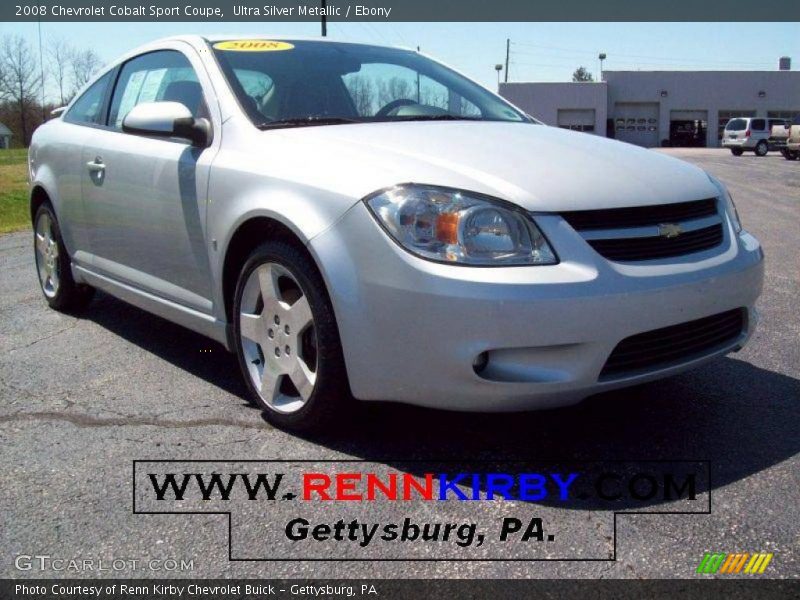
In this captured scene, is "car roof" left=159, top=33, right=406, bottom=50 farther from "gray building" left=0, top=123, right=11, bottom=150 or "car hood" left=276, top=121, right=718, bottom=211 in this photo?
"gray building" left=0, top=123, right=11, bottom=150

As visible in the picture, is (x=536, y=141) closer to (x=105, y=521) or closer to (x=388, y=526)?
(x=388, y=526)

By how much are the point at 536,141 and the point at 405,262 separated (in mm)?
1020

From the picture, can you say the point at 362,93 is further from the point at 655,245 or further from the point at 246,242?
the point at 655,245

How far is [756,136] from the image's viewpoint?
3966 centimetres

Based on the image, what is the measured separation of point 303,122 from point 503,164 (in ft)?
3.29

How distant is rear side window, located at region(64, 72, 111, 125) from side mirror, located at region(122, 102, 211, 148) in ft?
4.01

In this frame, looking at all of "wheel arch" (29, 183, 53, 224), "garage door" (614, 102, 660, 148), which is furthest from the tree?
"wheel arch" (29, 183, 53, 224)

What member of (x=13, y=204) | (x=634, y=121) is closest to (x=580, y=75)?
(x=634, y=121)

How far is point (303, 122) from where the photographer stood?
360 centimetres

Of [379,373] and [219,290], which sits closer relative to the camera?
[379,373]

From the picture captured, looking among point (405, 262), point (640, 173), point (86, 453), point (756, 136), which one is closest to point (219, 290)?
point (86, 453)

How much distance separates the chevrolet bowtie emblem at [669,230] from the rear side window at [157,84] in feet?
6.46
